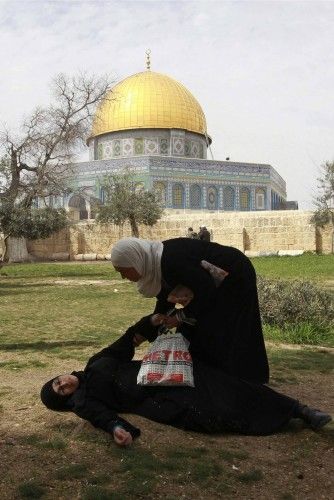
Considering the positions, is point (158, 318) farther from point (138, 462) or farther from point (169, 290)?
point (138, 462)

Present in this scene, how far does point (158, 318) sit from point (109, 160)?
109ft

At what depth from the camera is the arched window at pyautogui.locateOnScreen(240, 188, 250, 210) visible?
36.5 m

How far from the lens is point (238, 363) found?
3154 mm

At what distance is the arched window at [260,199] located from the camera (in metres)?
37.0

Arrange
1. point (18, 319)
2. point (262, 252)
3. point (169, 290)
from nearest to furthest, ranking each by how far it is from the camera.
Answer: point (169, 290), point (18, 319), point (262, 252)

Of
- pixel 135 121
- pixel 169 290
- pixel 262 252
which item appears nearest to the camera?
pixel 169 290

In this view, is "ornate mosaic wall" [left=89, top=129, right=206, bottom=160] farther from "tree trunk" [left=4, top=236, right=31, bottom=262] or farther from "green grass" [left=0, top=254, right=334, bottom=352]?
"green grass" [left=0, top=254, right=334, bottom=352]

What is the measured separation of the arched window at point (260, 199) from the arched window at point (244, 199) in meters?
0.66

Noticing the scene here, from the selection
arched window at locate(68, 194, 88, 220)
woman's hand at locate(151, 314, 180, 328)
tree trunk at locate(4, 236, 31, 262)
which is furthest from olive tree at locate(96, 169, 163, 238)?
woman's hand at locate(151, 314, 180, 328)

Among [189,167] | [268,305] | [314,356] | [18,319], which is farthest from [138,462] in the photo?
[189,167]

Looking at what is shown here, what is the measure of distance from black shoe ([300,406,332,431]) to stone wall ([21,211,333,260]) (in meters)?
22.4

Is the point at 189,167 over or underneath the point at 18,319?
over

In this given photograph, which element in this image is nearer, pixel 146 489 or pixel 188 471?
pixel 146 489

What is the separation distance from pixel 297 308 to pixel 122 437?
3.97 m
